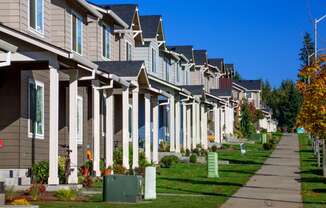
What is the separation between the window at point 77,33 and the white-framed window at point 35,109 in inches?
172

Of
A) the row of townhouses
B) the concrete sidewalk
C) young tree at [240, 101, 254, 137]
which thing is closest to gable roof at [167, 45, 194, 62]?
the row of townhouses

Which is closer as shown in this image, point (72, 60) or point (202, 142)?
point (72, 60)

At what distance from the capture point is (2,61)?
15992 mm

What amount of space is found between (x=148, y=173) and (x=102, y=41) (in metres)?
14.4

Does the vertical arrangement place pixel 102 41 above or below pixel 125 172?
above

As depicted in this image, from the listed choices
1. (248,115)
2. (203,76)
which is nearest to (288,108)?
(248,115)

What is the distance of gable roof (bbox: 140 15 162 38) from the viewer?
1761 inches

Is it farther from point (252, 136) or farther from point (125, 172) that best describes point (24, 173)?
point (252, 136)

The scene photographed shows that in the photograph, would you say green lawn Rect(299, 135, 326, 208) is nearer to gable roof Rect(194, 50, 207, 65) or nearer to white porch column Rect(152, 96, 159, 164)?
white porch column Rect(152, 96, 159, 164)

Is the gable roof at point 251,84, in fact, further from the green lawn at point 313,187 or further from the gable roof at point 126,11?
the green lawn at point 313,187

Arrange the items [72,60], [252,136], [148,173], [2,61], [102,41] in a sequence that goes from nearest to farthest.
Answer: [2,61] < [148,173] < [72,60] < [102,41] < [252,136]

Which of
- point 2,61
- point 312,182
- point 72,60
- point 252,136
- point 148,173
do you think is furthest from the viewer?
point 252,136

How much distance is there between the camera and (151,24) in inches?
1786

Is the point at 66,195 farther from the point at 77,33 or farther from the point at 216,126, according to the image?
the point at 216,126
